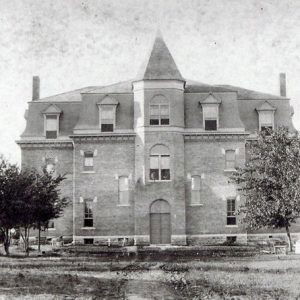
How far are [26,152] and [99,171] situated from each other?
6221 mm

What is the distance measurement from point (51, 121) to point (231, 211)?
1474 centimetres

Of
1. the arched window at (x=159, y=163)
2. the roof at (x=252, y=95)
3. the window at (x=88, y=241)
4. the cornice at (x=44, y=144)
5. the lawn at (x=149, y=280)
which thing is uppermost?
the roof at (x=252, y=95)

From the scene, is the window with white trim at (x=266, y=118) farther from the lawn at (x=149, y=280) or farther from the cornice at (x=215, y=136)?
the lawn at (x=149, y=280)

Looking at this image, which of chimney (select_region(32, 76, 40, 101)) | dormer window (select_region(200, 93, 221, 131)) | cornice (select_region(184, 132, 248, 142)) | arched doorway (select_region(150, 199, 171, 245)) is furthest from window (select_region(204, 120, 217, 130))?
chimney (select_region(32, 76, 40, 101))

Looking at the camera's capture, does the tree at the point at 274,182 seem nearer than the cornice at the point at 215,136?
Yes

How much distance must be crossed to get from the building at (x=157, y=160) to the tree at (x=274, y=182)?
883 cm

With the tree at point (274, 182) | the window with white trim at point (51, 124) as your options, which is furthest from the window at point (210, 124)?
the window with white trim at point (51, 124)

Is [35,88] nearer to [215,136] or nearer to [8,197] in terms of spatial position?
[215,136]

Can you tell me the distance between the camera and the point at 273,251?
1326 inches

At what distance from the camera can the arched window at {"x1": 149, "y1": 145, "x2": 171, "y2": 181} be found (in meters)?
40.6

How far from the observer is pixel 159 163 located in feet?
133

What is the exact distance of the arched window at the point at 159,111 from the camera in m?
40.7

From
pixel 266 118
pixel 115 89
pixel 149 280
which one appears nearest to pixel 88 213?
pixel 115 89

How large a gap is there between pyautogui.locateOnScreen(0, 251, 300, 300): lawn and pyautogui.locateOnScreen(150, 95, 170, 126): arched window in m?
16.6
